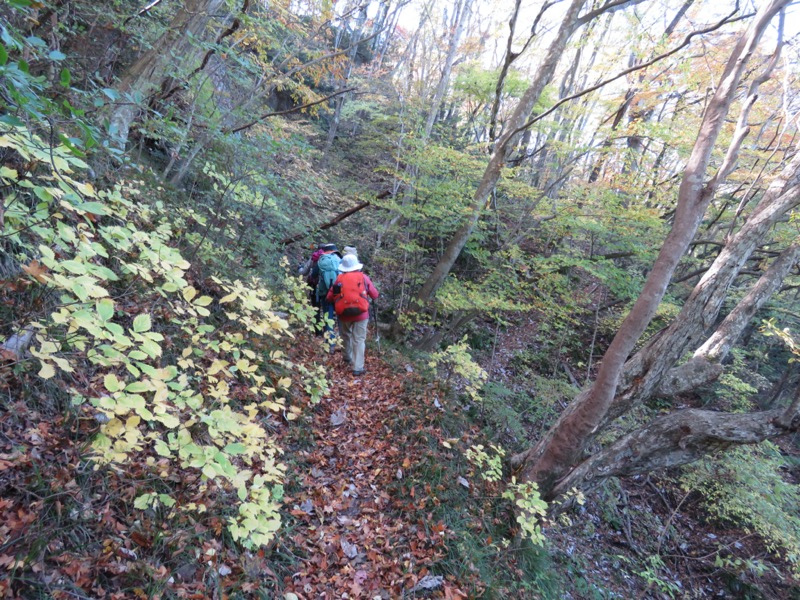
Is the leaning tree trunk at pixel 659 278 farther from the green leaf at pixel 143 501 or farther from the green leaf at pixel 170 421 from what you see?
the green leaf at pixel 143 501

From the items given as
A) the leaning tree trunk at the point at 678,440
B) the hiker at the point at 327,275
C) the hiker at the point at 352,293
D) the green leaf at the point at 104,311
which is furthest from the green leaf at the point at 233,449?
the leaning tree trunk at the point at 678,440

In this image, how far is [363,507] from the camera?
399 cm

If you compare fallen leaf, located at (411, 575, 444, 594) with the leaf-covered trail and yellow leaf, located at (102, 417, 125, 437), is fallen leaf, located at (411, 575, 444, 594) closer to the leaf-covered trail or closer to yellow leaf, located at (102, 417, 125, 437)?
the leaf-covered trail

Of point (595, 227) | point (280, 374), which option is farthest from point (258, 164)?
point (595, 227)

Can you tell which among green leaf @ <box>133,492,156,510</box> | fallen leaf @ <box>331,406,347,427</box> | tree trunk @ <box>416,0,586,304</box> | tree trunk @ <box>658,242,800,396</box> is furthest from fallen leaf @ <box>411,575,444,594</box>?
tree trunk @ <box>416,0,586,304</box>

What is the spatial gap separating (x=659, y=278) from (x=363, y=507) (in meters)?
4.12

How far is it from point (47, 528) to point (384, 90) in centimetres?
1796

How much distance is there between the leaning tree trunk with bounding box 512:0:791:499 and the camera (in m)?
3.87

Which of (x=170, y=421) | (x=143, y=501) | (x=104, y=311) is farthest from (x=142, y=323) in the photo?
(x=143, y=501)

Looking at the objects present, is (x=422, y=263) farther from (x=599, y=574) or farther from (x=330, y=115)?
(x=330, y=115)

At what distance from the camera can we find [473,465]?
203 inches

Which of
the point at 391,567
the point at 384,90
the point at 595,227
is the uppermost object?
the point at 384,90

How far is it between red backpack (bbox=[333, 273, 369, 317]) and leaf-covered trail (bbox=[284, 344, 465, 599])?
1203 mm

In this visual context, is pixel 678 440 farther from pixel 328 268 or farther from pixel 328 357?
pixel 328 268
